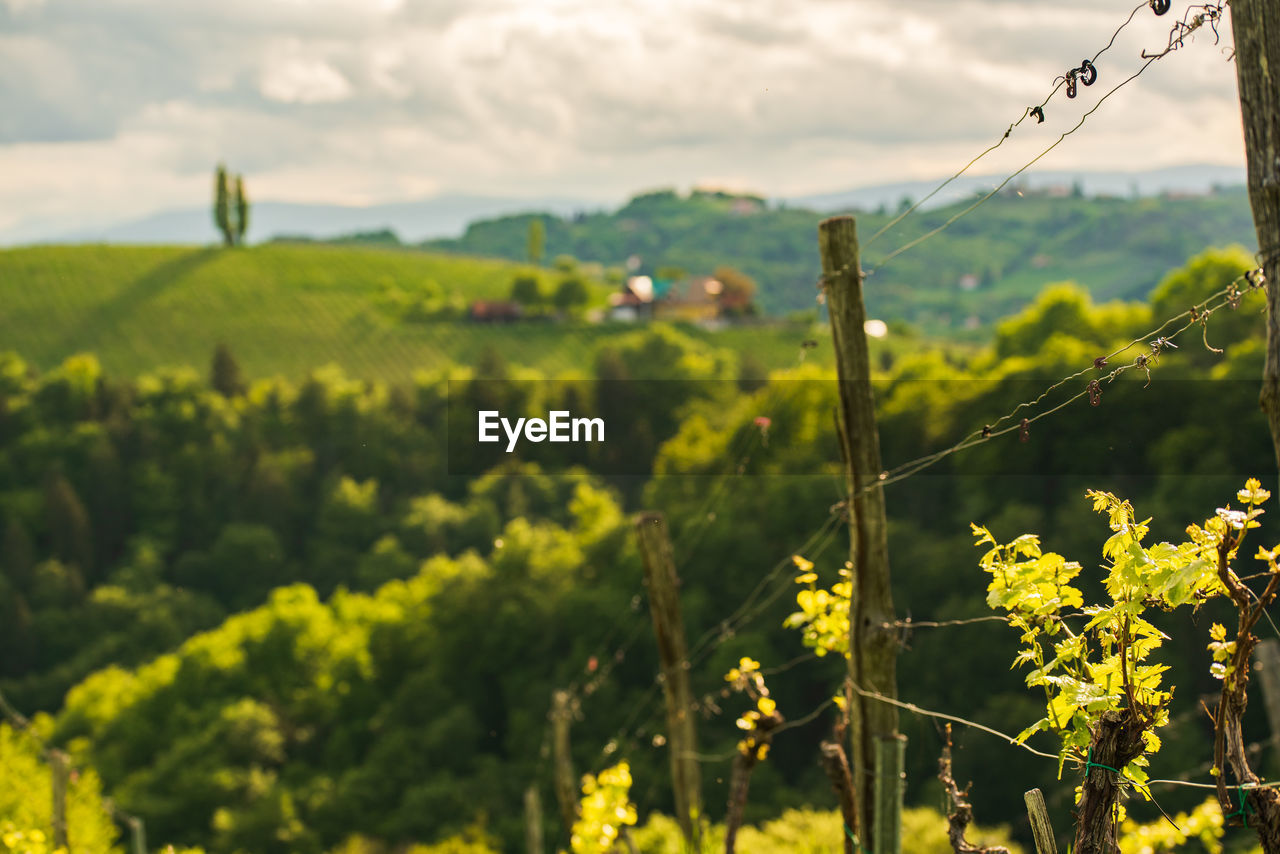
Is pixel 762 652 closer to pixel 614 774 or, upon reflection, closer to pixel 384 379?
pixel 614 774

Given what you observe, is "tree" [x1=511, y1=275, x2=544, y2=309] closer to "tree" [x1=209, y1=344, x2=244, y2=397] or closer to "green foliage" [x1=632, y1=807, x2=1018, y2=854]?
"tree" [x1=209, y1=344, x2=244, y2=397]

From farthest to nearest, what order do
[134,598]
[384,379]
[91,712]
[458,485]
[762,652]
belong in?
[384,379], [458,485], [134,598], [91,712], [762,652]

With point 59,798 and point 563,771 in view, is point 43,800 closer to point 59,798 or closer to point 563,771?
point 59,798

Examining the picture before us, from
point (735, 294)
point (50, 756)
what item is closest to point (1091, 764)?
point (50, 756)

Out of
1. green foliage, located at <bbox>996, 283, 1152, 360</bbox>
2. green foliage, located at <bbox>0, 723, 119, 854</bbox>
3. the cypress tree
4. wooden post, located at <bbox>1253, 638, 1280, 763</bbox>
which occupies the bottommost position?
green foliage, located at <bbox>0, 723, 119, 854</bbox>

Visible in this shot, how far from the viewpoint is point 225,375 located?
7062 cm

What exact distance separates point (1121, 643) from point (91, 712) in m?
46.9

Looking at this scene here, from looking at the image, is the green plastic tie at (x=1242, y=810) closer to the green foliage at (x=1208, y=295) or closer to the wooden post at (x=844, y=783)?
the wooden post at (x=844, y=783)

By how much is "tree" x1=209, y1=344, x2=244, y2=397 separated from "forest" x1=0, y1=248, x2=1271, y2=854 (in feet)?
42.5

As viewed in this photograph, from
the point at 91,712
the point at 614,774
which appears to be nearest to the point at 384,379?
the point at 91,712

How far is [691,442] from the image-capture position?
3956 cm

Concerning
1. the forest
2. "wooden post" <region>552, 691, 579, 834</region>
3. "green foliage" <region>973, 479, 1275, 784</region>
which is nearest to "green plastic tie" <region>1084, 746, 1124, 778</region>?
"green foliage" <region>973, 479, 1275, 784</region>

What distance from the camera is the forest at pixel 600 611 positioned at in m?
23.5

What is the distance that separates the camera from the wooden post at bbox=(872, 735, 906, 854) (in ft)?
17.9
